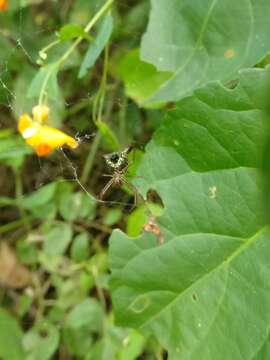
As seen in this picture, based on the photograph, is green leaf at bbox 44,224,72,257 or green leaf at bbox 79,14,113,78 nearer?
green leaf at bbox 79,14,113,78

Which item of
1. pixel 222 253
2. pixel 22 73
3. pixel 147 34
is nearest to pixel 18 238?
pixel 22 73

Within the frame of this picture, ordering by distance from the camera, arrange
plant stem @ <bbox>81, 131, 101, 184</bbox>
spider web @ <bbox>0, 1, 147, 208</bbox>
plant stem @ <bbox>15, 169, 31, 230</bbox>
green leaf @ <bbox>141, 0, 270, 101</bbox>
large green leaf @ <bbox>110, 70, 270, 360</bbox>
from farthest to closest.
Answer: plant stem @ <bbox>15, 169, 31, 230</bbox>
plant stem @ <bbox>81, 131, 101, 184</bbox>
spider web @ <bbox>0, 1, 147, 208</bbox>
green leaf @ <bbox>141, 0, 270, 101</bbox>
large green leaf @ <bbox>110, 70, 270, 360</bbox>

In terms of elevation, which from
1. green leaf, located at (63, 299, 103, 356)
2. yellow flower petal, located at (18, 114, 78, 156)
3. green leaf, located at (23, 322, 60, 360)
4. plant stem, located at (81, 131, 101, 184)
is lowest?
green leaf, located at (23, 322, 60, 360)

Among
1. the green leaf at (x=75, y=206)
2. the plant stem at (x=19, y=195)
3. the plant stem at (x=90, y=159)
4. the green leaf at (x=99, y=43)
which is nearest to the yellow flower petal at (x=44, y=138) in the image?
the green leaf at (x=99, y=43)

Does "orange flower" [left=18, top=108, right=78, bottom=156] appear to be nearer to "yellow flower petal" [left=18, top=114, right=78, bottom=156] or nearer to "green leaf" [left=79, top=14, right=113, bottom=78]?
"yellow flower petal" [left=18, top=114, right=78, bottom=156]

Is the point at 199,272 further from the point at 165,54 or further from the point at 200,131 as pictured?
the point at 165,54

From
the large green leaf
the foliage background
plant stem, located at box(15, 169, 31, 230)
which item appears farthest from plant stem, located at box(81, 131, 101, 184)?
the large green leaf

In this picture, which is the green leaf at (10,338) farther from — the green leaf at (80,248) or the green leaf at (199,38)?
the green leaf at (199,38)
